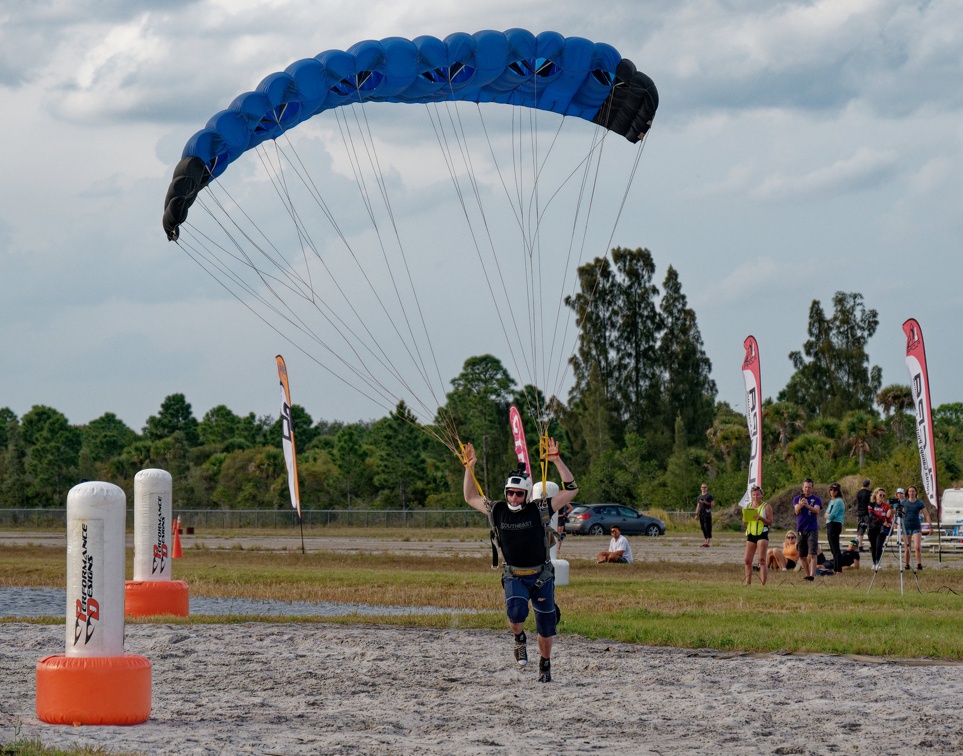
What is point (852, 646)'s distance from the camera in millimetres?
11633

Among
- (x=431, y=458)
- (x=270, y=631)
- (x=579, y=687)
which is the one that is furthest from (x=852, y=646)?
(x=431, y=458)

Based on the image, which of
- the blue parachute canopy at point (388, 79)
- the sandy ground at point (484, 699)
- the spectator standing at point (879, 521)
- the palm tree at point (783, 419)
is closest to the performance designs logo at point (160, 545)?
the sandy ground at point (484, 699)

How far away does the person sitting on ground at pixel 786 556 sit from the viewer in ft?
75.1

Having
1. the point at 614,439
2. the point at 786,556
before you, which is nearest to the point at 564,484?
the point at 786,556

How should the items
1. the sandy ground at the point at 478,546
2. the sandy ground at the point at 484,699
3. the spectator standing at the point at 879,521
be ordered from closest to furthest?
the sandy ground at the point at 484,699 < the spectator standing at the point at 879,521 < the sandy ground at the point at 478,546

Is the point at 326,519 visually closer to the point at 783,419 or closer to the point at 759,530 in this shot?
the point at 783,419

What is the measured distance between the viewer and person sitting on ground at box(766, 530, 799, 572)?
2289 cm

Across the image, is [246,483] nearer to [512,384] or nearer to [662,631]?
[512,384]

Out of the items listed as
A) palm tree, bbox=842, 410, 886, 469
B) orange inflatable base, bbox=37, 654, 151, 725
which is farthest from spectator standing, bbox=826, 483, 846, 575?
palm tree, bbox=842, 410, 886, 469

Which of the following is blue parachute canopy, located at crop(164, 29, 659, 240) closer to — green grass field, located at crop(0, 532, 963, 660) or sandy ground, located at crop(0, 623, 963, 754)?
green grass field, located at crop(0, 532, 963, 660)

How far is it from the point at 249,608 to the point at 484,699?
7.94 metres

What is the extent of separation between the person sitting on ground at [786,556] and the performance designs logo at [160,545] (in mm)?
12310

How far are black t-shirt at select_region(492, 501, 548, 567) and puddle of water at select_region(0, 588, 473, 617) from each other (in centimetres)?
517

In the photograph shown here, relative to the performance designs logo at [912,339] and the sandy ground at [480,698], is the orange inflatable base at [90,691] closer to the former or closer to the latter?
the sandy ground at [480,698]
